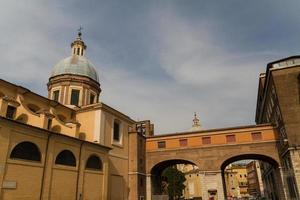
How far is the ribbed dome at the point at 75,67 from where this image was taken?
32.8 meters

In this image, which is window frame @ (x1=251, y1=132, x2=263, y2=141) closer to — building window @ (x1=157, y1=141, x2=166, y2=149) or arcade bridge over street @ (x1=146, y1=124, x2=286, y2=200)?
arcade bridge over street @ (x1=146, y1=124, x2=286, y2=200)

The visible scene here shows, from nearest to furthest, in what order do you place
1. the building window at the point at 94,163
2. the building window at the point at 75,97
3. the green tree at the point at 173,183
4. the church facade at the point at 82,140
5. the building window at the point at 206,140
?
1. the church facade at the point at 82,140
2. the building window at the point at 94,163
3. the building window at the point at 206,140
4. the building window at the point at 75,97
5. the green tree at the point at 173,183

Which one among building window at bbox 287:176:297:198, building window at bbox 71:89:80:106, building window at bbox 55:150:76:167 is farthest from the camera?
building window at bbox 71:89:80:106

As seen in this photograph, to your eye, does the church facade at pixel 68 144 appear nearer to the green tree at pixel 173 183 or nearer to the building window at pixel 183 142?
the building window at pixel 183 142

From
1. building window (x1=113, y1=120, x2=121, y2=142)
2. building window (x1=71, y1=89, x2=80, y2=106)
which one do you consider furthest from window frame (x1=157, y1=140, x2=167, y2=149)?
building window (x1=71, y1=89, x2=80, y2=106)

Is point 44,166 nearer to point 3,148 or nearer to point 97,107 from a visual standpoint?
point 3,148

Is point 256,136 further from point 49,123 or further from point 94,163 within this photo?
point 49,123

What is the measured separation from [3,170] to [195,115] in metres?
60.7

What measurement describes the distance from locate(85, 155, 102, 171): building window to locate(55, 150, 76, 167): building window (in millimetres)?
1572

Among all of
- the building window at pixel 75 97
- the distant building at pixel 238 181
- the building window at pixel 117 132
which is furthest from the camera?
the distant building at pixel 238 181

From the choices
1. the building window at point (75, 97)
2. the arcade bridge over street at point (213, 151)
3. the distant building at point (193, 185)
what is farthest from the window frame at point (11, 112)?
the distant building at point (193, 185)

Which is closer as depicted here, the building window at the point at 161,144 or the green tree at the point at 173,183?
the building window at the point at 161,144

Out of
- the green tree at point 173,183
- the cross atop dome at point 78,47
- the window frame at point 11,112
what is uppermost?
the cross atop dome at point 78,47

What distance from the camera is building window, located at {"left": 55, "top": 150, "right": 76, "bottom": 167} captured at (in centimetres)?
1802
